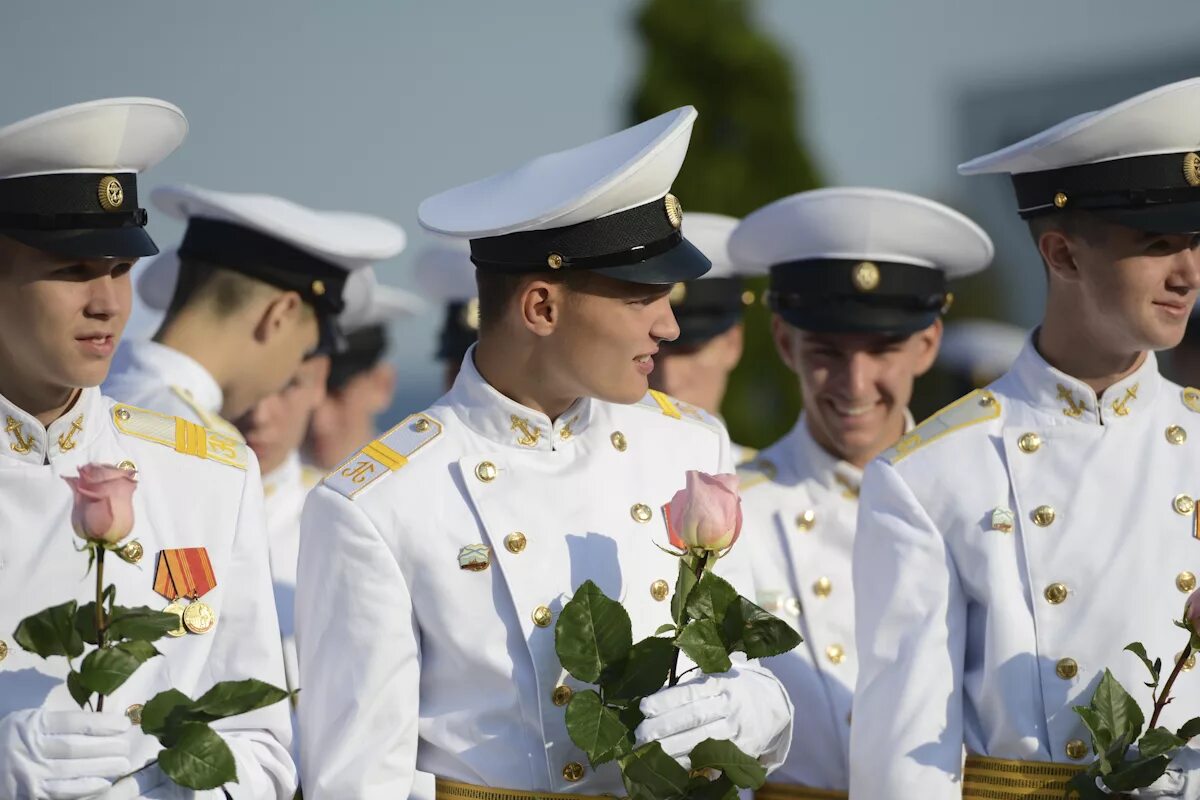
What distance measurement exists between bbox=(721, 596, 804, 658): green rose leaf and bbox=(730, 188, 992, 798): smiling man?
186cm

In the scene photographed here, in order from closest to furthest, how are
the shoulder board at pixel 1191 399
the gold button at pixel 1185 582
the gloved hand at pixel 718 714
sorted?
the gloved hand at pixel 718 714 → the gold button at pixel 1185 582 → the shoulder board at pixel 1191 399

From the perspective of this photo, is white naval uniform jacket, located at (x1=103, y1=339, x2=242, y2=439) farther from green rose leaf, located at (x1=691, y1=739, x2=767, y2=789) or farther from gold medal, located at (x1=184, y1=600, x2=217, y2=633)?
green rose leaf, located at (x1=691, y1=739, x2=767, y2=789)

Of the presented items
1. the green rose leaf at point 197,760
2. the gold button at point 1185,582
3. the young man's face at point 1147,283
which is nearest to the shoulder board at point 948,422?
the young man's face at point 1147,283

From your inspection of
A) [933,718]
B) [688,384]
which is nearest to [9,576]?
[933,718]

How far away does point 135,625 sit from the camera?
378cm

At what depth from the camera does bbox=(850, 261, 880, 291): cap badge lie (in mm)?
6113

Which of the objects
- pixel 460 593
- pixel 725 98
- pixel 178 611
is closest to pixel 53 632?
pixel 178 611

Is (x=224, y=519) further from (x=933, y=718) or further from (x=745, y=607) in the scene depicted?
(x=933, y=718)

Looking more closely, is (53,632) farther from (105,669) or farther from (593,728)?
(593,728)

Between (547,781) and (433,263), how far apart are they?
5.25m

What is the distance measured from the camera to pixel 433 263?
9312 mm

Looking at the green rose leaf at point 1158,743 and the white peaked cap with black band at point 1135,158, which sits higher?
the white peaked cap with black band at point 1135,158

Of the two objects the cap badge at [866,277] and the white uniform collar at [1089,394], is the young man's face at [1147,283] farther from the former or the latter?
the cap badge at [866,277]

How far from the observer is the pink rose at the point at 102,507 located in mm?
3684
